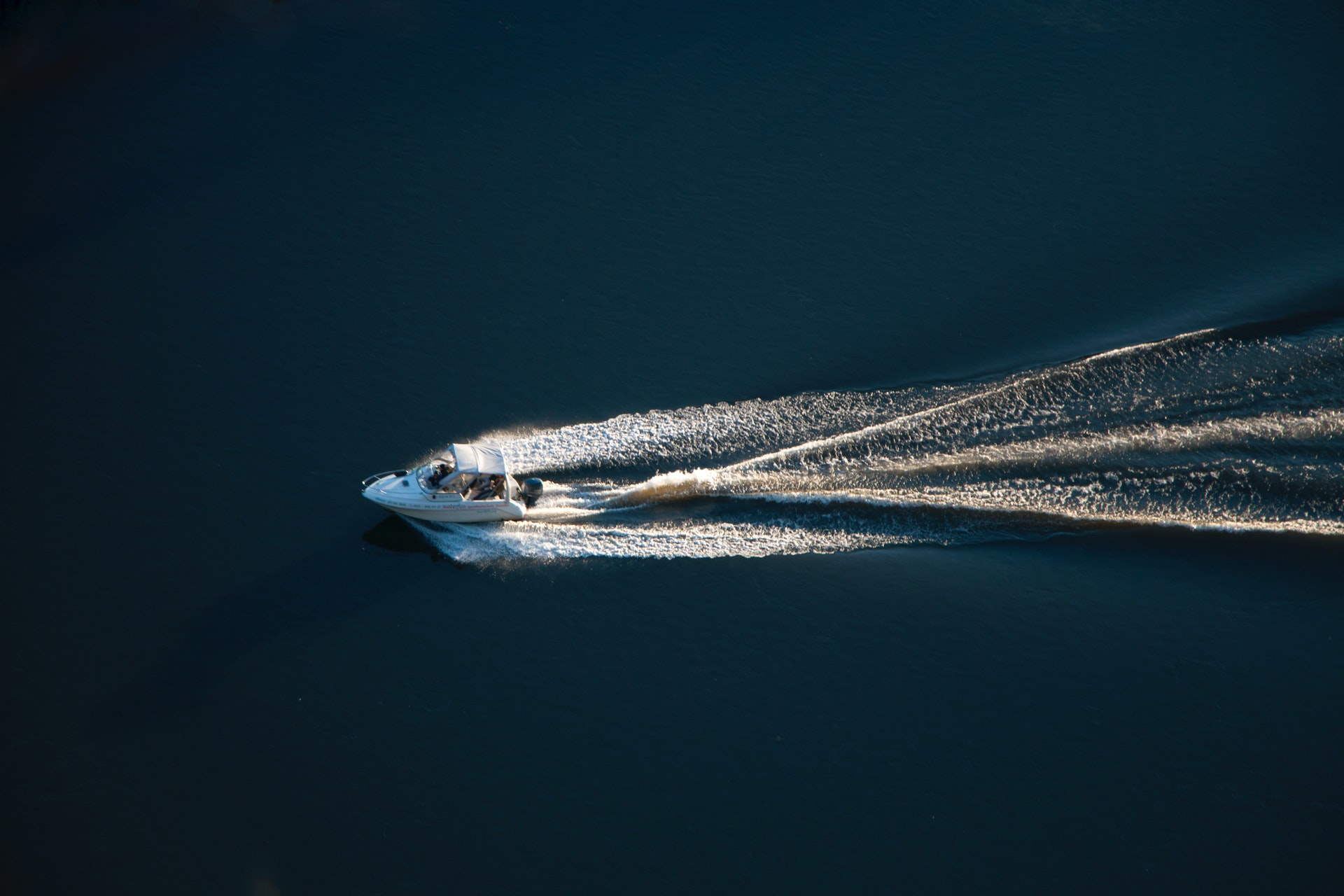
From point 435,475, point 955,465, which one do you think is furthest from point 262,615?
point 955,465

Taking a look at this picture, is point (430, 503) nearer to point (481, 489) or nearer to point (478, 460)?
point (481, 489)

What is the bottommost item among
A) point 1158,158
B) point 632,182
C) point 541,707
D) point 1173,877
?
point 1173,877

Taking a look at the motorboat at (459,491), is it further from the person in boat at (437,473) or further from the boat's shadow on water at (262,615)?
the boat's shadow on water at (262,615)

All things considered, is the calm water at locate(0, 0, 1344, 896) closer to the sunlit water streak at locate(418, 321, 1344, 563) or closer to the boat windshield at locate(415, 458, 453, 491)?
the sunlit water streak at locate(418, 321, 1344, 563)

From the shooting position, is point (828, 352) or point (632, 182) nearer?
point (828, 352)

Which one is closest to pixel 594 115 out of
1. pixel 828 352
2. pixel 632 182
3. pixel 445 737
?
pixel 632 182

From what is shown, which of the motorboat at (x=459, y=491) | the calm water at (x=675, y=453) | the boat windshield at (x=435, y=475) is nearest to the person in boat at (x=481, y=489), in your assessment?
the motorboat at (x=459, y=491)

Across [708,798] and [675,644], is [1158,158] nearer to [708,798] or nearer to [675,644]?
[675,644]
